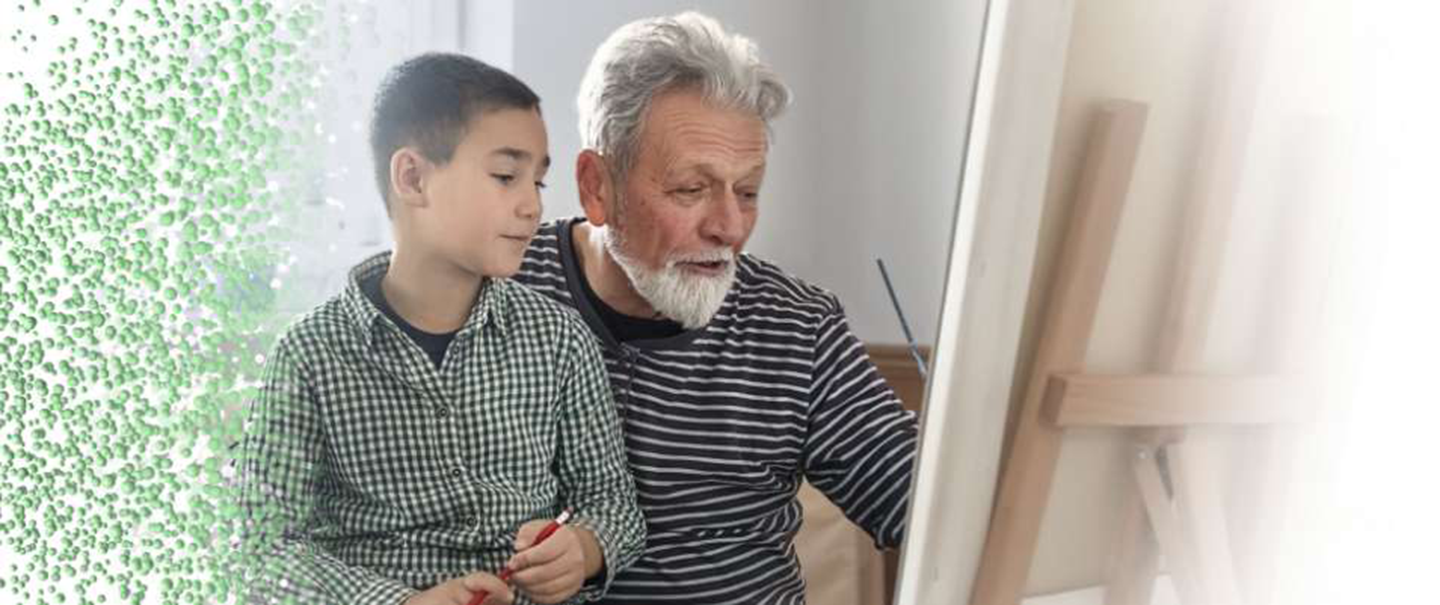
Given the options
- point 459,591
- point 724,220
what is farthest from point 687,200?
point 459,591

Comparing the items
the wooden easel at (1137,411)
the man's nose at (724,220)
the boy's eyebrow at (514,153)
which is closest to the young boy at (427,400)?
the boy's eyebrow at (514,153)

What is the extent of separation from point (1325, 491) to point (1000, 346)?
18 centimetres

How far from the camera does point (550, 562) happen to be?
65 cm

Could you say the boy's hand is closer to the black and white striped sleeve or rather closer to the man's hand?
the man's hand

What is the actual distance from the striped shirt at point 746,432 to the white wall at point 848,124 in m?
0.04

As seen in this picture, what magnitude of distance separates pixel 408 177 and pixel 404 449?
0.14m

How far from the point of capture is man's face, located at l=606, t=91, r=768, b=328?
0.71 metres

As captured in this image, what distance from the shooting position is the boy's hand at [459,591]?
0.62 meters

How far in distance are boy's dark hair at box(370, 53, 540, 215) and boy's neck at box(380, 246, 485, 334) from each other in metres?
0.03

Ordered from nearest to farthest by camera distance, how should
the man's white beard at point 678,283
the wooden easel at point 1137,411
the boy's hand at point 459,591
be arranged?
the wooden easel at point 1137,411 → the boy's hand at point 459,591 → the man's white beard at point 678,283

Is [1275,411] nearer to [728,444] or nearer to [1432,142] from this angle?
[1432,142]

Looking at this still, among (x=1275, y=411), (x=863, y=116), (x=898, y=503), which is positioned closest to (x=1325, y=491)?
(x=1275, y=411)
